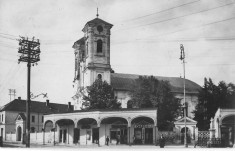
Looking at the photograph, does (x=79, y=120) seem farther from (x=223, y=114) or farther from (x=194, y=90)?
(x=194, y=90)

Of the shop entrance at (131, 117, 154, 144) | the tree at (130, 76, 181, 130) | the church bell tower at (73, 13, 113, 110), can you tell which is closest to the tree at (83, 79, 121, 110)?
the tree at (130, 76, 181, 130)

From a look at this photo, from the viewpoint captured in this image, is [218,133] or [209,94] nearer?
[218,133]

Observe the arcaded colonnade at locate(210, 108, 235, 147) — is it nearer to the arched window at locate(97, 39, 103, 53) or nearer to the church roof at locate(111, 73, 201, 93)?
the church roof at locate(111, 73, 201, 93)

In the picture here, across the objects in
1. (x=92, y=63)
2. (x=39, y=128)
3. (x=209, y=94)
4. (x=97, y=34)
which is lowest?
(x=39, y=128)

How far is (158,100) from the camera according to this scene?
2111 inches

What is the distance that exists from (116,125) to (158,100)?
13.6 metres

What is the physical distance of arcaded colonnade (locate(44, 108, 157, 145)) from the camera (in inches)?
1596

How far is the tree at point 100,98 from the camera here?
5503 centimetres

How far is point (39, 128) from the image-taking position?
77.2 m

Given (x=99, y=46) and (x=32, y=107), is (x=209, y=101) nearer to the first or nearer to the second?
(x=99, y=46)

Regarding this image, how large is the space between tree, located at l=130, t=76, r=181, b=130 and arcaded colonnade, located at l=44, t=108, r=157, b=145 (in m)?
11.4

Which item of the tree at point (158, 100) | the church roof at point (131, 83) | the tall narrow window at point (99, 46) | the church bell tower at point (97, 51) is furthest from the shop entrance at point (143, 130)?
the tall narrow window at point (99, 46)

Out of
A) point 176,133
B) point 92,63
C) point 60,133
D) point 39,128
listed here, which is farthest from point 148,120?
point 39,128

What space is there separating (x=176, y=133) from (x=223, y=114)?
8.65m
